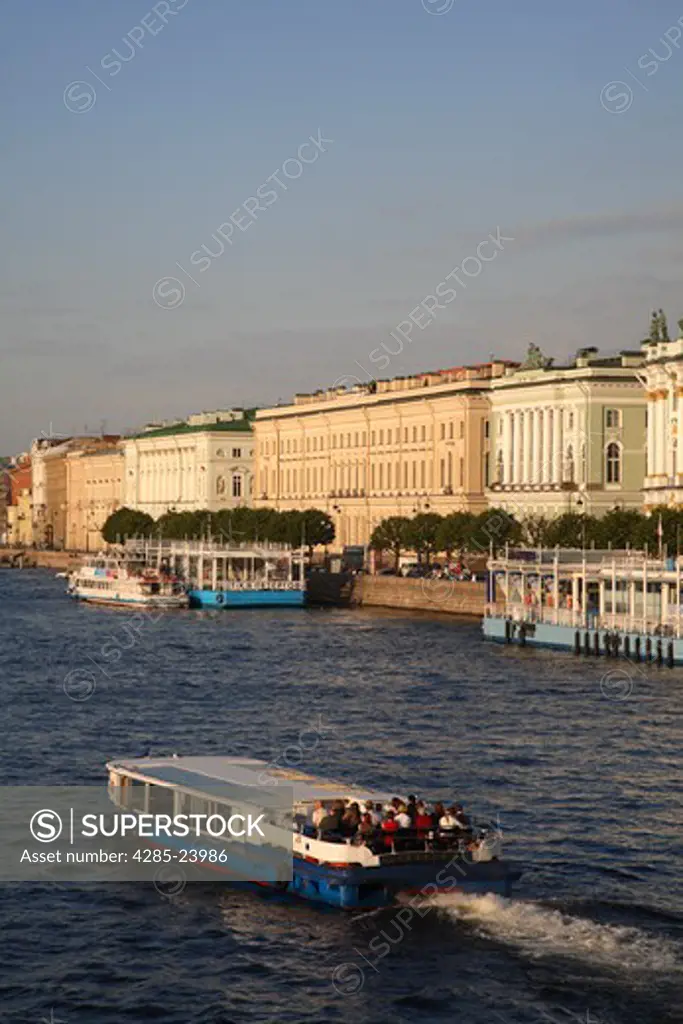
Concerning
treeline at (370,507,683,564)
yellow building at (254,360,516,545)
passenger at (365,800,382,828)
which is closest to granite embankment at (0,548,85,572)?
yellow building at (254,360,516,545)

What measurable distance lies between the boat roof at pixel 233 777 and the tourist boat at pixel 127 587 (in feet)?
180

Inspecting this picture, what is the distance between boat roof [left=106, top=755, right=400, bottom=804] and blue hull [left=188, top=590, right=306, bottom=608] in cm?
5434

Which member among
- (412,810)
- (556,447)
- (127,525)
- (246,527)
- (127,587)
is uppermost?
(556,447)

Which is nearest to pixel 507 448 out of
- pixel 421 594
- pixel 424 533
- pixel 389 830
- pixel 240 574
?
pixel 424 533

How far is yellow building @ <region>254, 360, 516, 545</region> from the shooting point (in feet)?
303

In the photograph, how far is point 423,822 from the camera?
21625mm

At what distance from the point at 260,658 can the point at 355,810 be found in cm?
3064

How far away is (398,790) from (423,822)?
7.14 m

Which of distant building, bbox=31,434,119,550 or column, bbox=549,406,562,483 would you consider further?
distant building, bbox=31,434,119,550

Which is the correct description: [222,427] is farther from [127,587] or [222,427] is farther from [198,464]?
[127,587]

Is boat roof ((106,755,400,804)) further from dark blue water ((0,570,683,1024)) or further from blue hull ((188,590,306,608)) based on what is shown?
blue hull ((188,590,306,608))

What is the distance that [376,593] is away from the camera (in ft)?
258

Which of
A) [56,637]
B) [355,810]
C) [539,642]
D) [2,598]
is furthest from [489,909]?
[2,598]

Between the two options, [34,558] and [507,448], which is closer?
[507,448]
